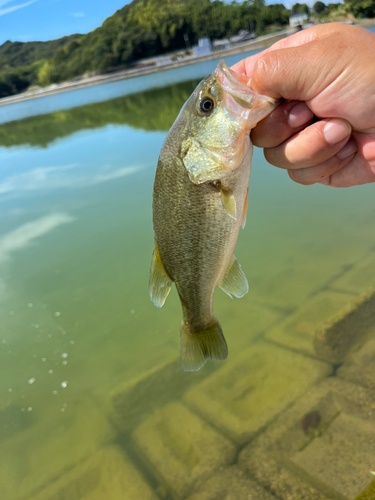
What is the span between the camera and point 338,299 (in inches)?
173

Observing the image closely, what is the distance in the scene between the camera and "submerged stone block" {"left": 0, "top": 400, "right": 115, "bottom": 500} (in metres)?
3.49

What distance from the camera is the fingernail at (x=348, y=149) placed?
6.91 ft

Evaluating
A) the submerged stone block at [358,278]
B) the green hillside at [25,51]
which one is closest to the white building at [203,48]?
the submerged stone block at [358,278]

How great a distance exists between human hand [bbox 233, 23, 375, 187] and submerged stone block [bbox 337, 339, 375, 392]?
6.43ft

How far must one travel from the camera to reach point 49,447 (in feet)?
12.2

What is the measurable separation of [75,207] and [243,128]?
7.36 meters

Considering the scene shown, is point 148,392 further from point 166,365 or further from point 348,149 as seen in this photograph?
point 348,149

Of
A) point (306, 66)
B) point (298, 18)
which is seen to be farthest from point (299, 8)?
point (306, 66)

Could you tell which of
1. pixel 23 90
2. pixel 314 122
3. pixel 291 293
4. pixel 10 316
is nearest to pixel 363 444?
pixel 291 293

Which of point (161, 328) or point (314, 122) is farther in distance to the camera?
point (161, 328)

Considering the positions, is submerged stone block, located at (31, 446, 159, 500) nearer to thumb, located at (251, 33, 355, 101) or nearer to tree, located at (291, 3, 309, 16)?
thumb, located at (251, 33, 355, 101)

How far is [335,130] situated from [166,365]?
10.1ft

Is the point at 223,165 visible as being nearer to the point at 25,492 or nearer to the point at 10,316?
the point at 25,492

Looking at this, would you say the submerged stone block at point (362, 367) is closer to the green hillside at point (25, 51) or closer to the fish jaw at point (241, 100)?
the fish jaw at point (241, 100)
